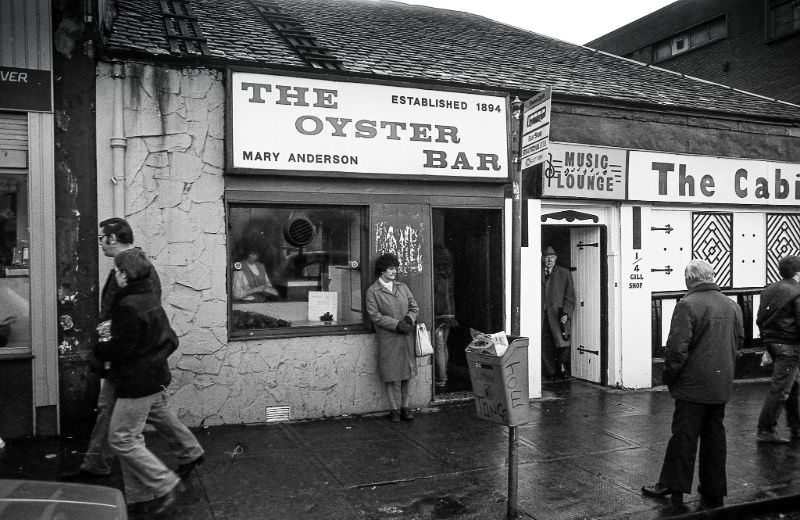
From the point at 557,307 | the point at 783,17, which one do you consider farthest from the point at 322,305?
the point at 783,17

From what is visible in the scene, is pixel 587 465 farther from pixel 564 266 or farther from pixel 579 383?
pixel 564 266

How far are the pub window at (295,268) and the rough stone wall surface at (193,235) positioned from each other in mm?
243

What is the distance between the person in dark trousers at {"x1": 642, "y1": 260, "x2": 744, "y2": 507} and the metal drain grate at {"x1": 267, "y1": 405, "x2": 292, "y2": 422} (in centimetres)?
378

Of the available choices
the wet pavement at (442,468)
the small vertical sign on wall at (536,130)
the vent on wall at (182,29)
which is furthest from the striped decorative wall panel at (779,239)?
the vent on wall at (182,29)

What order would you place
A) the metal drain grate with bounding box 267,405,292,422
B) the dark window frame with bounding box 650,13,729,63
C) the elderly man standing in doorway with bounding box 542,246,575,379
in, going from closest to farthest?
the metal drain grate with bounding box 267,405,292,422
the elderly man standing in doorway with bounding box 542,246,575,379
the dark window frame with bounding box 650,13,729,63

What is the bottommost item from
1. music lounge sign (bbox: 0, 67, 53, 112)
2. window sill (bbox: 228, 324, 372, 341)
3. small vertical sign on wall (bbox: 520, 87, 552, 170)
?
window sill (bbox: 228, 324, 372, 341)

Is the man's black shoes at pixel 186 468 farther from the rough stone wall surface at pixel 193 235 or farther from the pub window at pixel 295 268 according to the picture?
the pub window at pixel 295 268

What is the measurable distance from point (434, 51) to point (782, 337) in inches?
237

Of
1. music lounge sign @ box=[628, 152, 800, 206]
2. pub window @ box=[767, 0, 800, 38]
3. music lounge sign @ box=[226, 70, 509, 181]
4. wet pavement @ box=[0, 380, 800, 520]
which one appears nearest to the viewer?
wet pavement @ box=[0, 380, 800, 520]

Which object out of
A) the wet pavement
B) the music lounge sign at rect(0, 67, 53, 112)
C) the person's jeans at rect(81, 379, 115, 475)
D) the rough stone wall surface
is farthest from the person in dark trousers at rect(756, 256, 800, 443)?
the music lounge sign at rect(0, 67, 53, 112)

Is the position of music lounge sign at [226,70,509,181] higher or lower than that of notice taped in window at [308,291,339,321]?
higher

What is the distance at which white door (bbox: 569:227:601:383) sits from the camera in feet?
30.8

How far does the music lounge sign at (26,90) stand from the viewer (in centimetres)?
629

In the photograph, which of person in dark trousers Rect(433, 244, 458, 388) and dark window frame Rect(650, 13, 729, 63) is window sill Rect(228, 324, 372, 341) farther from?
dark window frame Rect(650, 13, 729, 63)
